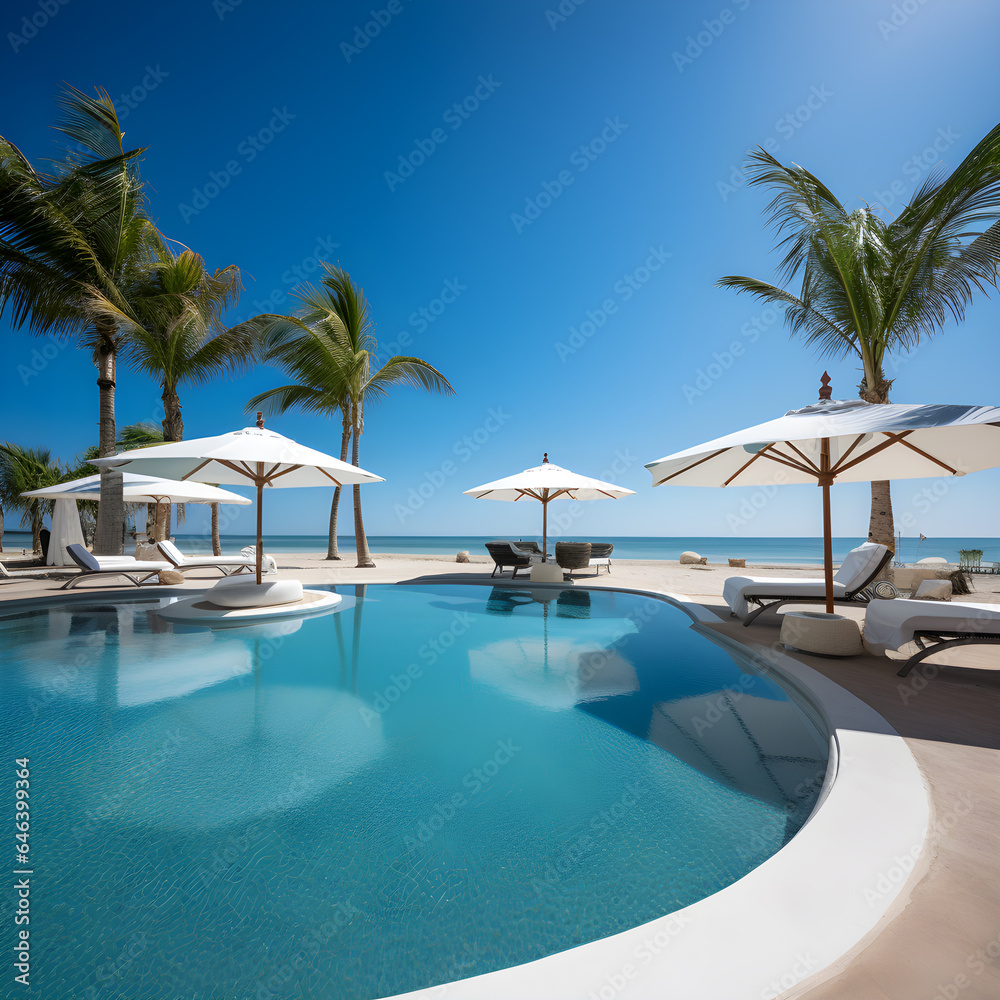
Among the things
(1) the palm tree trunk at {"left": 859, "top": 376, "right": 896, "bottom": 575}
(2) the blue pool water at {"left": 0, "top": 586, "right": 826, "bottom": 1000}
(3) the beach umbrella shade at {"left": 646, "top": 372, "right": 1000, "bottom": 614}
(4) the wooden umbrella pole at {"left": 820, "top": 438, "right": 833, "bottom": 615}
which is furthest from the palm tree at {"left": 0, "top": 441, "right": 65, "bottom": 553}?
(1) the palm tree trunk at {"left": 859, "top": 376, "right": 896, "bottom": 575}

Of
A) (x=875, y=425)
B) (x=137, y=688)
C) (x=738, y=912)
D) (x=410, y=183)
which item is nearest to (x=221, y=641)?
(x=137, y=688)

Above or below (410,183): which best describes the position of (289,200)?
above

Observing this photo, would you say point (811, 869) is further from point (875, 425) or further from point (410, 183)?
point (410, 183)

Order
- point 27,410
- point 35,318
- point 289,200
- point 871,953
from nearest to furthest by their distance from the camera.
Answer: point 871,953 < point 35,318 < point 289,200 < point 27,410

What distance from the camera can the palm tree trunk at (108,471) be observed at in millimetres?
10719

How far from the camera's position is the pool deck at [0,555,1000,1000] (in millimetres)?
1248

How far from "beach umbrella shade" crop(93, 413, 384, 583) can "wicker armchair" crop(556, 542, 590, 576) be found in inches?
212

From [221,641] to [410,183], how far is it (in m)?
13.4

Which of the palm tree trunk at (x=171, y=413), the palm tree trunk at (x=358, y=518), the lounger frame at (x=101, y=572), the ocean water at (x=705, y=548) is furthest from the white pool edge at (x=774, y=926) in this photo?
the ocean water at (x=705, y=548)

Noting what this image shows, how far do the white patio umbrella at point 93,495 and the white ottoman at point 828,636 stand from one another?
13863mm

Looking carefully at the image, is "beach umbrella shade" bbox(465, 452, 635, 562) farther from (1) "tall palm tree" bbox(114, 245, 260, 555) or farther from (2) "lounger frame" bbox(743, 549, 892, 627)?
(1) "tall palm tree" bbox(114, 245, 260, 555)

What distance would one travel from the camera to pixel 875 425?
4.16m

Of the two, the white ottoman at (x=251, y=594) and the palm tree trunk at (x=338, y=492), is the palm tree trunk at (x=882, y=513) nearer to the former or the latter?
the white ottoman at (x=251, y=594)

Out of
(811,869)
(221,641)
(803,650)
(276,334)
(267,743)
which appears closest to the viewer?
(811,869)
